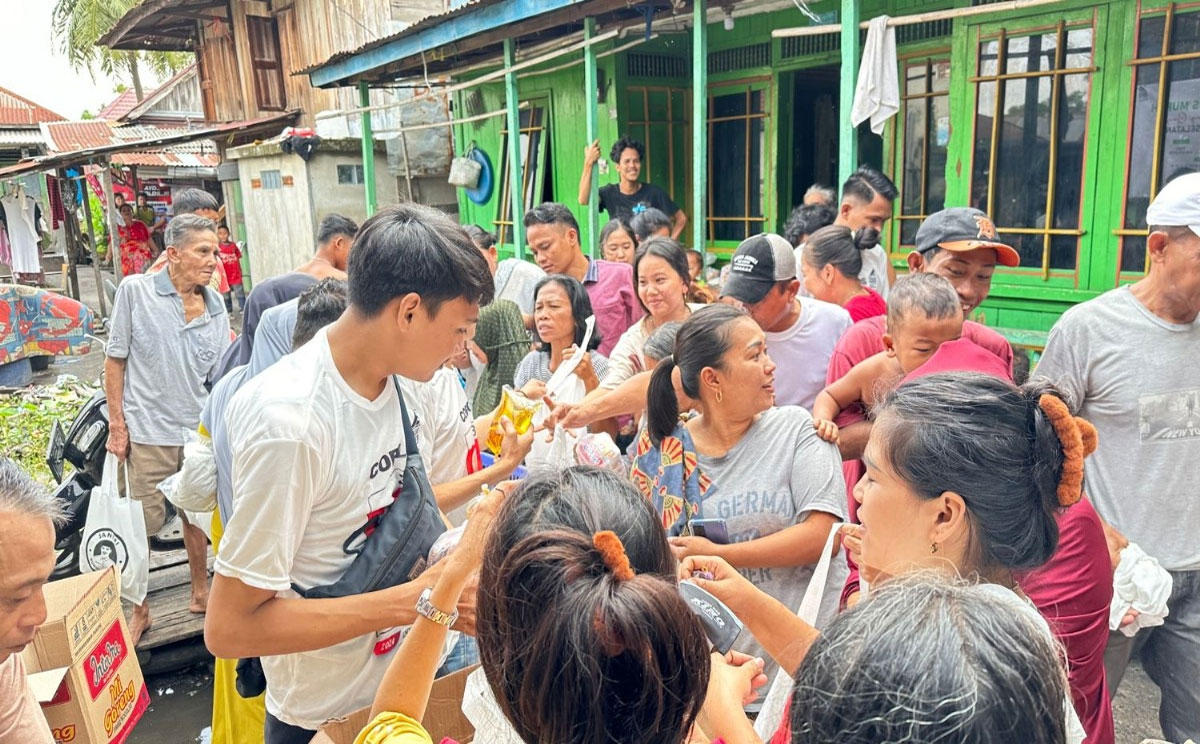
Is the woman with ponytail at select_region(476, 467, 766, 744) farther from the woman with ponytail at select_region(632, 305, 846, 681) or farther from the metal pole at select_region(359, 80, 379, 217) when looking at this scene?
the metal pole at select_region(359, 80, 379, 217)

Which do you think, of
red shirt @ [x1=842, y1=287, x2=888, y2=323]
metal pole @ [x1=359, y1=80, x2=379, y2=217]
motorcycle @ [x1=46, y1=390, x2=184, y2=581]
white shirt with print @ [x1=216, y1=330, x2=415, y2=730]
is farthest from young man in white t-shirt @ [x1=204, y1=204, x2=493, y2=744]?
metal pole @ [x1=359, y1=80, x2=379, y2=217]

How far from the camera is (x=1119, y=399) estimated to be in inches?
92.9

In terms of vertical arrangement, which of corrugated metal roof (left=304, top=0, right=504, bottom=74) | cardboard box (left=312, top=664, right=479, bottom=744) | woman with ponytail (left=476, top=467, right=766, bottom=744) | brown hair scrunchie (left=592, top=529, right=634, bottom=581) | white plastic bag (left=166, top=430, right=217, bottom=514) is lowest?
cardboard box (left=312, top=664, right=479, bottom=744)

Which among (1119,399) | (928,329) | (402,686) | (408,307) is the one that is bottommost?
(402,686)

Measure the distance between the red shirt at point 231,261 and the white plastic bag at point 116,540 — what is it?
33.5 feet

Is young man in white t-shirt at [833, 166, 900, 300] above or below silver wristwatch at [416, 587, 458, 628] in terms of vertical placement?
above

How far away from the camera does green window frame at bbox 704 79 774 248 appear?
7094 mm

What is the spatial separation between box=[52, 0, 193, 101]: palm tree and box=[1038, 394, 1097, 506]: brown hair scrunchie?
2863 cm

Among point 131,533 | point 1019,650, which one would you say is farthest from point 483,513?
point 131,533

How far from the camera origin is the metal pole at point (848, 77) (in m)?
4.69

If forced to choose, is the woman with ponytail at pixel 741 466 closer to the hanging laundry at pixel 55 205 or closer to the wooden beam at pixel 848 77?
the wooden beam at pixel 848 77

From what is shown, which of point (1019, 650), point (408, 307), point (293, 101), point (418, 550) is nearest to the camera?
point (1019, 650)

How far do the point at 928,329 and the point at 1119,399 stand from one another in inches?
23.0

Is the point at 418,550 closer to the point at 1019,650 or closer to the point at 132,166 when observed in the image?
the point at 1019,650
